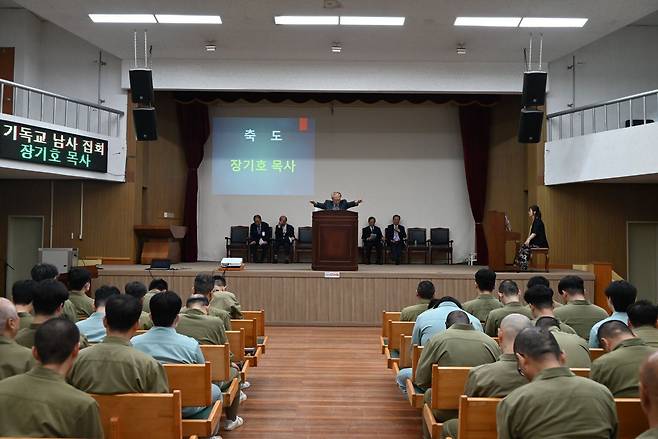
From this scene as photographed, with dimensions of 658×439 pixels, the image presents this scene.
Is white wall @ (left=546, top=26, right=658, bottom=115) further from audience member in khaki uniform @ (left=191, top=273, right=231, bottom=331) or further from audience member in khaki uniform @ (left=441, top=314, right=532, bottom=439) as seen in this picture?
audience member in khaki uniform @ (left=441, top=314, right=532, bottom=439)

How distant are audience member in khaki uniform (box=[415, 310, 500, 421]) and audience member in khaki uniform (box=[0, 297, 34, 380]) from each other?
1.96 metres

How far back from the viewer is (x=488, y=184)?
40.0 feet

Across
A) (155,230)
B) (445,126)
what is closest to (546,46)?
(445,126)

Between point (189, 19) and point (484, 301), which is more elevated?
point (189, 19)

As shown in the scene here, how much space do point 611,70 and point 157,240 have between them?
850 cm

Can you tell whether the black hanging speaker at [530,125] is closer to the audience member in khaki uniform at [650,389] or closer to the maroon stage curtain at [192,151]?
the maroon stage curtain at [192,151]

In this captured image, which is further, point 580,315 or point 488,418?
point 580,315

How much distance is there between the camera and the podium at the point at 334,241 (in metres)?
8.77

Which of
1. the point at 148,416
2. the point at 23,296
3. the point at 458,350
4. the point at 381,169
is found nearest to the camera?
the point at 148,416

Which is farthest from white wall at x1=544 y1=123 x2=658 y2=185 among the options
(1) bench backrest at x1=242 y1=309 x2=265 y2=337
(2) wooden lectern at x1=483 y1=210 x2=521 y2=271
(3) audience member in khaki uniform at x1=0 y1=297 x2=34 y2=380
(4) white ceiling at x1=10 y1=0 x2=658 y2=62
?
(3) audience member in khaki uniform at x1=0 y1=297 x2=34 y2=380

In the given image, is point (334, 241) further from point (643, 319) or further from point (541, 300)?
point (643, 319)

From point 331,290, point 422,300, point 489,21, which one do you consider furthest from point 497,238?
point 422,300

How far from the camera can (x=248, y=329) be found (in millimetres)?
4930

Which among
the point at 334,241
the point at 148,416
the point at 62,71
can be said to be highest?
the point at 62,71
